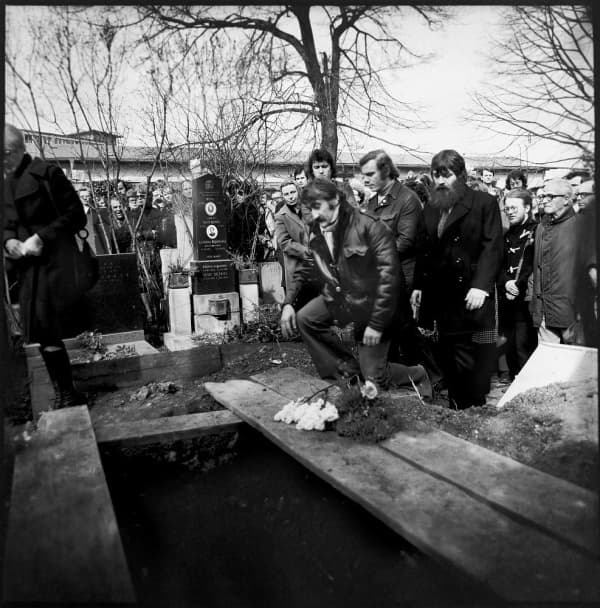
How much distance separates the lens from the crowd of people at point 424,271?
10.1 ft

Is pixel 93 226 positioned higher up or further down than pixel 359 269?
higher up

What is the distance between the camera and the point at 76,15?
8.63 ft

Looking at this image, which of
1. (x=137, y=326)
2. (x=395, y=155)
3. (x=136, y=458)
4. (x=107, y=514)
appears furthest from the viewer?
(x=137, y=326)

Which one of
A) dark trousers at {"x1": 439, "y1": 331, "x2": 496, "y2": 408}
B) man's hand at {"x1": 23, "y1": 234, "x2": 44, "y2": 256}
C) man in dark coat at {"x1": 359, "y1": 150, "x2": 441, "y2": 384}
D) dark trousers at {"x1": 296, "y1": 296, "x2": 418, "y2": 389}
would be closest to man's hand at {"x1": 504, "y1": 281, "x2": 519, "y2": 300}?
dark trousers at {"x1": 439, "y1": 331, "x2": 496, "y2": 408}

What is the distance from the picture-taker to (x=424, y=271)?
3.30 meters

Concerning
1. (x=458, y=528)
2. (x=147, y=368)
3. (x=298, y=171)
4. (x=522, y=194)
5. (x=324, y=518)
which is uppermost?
(x=298, y=171)

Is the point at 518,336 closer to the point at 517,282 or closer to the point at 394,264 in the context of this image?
the point at 517,282

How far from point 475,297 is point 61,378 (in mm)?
2198

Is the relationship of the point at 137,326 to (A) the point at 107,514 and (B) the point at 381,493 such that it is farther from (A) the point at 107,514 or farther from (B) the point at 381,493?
(B) the point at 381,493

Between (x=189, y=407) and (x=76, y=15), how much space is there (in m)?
2.07

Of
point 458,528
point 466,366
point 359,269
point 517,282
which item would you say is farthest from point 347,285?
point 517,282

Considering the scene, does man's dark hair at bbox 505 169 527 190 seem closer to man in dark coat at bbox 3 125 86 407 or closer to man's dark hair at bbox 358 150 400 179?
man's dark hair at bbox 358 150 400 179

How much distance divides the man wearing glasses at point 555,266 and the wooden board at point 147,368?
1986 mm

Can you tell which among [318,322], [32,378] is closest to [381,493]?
[318,322]
